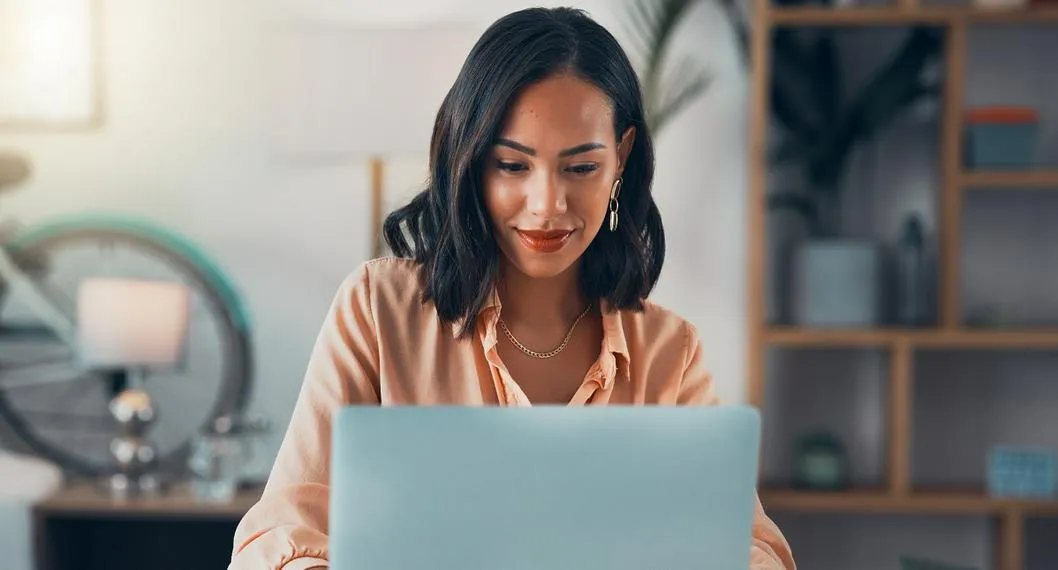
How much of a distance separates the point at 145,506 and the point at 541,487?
2.15 m

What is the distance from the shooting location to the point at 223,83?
125 inches

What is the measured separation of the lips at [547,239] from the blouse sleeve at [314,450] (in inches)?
7.9

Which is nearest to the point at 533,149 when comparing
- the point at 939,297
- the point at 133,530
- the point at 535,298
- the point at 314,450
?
the point at 535,298

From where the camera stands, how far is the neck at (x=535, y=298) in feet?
4.85

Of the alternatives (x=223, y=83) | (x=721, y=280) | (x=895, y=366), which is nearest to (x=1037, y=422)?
(x=895, y=366)

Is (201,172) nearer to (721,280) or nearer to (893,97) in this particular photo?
(721,280)

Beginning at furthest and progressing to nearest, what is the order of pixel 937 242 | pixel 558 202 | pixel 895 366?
pixel 937 242, pixel 895 366, pixel 558 202

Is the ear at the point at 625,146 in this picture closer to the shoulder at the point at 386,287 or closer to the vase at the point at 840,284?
the shoulder at the point at 386,287

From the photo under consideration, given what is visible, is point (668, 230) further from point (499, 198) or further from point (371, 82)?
point (499, 198)

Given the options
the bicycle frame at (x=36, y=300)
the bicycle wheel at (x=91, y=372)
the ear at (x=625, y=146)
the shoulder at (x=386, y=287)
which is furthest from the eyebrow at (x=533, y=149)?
the bicycle frame at (x=36, y=300)

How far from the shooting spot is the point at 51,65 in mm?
3203

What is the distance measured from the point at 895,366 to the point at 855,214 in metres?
0.44

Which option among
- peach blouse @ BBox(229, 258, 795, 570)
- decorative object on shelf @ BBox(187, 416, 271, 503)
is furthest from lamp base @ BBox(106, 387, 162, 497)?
peach blouse @ BBox(229, 258, 795, 570)

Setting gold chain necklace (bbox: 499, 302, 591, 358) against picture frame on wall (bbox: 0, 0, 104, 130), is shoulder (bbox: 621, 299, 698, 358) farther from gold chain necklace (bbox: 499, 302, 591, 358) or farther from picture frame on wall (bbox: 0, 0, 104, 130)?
picture frame on wall (bbox: 0, 0, 104, 130)
